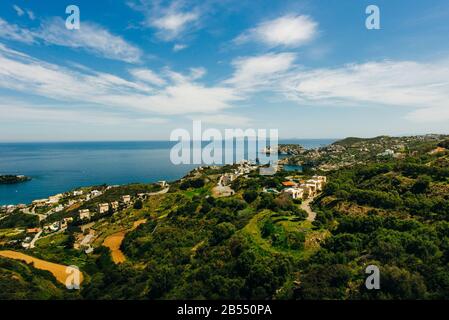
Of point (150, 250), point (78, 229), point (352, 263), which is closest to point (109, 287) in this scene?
point (150, 250)

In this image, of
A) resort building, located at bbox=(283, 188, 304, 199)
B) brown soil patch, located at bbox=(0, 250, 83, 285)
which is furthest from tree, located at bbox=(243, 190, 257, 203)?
brown soil patch, located at bbox=(0, 250, 83, 285)

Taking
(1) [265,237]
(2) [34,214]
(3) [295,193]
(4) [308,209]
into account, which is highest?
(3) [295,193]

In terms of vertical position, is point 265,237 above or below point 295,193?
below

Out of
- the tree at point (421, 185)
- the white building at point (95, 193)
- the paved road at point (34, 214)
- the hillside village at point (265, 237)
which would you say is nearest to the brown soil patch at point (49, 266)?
the hillside village at point (265, 237)

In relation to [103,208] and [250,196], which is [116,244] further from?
[103,208]

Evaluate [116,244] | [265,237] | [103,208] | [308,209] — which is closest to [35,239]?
[103,208]

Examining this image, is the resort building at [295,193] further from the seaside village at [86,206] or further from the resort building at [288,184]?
the resort building at [288,184]

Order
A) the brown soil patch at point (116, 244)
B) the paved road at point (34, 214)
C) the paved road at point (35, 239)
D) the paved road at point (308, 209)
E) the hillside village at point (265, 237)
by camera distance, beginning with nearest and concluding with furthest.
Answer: the hillside village at point (265, 237) < the paved road at point (308, 209) < the brown soil patch at point (116, 244) < the paved road at point (35, 239) < the paved road at point (34, 214)
